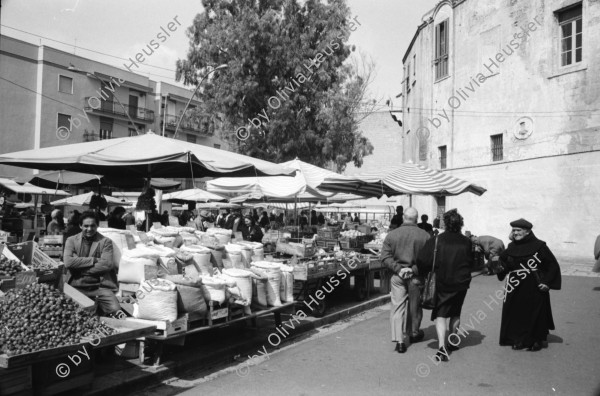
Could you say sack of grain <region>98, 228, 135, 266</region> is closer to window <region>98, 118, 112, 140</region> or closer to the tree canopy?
the tree canopy

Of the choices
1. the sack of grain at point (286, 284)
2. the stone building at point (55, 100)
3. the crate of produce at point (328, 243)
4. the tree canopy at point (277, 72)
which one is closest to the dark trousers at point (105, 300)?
the sack of grain at point (286, 284)

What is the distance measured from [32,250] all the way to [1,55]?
36.6 metres

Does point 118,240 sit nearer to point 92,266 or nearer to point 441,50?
point 92,266

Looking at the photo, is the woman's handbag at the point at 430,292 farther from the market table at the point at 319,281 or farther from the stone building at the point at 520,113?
the stone building at the point at 520,113

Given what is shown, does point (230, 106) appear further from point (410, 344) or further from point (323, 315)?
point (410, 344)

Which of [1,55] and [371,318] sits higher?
[1,55]

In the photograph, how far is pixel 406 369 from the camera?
622cm

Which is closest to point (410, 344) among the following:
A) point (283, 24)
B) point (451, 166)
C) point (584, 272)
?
point (584, 272)

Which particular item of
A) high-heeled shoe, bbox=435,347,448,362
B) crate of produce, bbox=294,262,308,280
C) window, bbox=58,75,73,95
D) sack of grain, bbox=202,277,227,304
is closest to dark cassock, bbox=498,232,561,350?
high-heeled shoe, bbox=435,347,448,362

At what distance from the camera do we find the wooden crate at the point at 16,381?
13.4 feet

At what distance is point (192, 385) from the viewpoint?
5.63m

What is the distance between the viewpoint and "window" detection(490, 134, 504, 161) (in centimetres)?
2214

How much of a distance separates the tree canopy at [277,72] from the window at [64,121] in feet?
77.8

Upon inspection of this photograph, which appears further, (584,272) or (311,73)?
(311,73)
